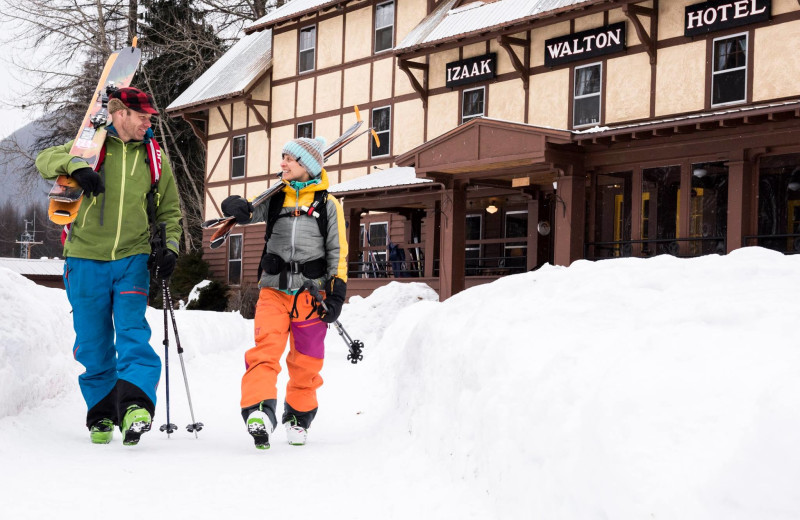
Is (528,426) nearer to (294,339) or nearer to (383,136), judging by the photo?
(294,339)

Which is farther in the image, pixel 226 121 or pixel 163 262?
pixel 226 121

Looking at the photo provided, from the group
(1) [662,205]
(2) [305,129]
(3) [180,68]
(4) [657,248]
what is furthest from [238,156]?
(4) [657,248]

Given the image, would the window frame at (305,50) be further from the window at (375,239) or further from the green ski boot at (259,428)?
the green ski boot at (259,428)

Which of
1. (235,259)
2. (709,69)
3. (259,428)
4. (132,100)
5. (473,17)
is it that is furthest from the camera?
(235,259)

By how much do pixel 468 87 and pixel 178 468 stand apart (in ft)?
57.2

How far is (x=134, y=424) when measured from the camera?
495cm

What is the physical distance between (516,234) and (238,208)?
1687 centimetres

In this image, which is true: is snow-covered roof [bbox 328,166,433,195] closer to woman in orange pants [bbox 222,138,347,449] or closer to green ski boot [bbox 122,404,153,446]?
woman in orange pants [bbox 222,138,347,449]

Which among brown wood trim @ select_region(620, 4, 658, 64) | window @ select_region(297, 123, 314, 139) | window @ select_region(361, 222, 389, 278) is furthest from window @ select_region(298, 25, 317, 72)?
brown wood trim @ select_region(620, 4, 658, 64)

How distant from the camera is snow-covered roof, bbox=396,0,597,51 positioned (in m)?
17.8

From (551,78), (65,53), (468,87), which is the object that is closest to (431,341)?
(551,78)

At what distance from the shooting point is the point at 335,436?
19.8 ft

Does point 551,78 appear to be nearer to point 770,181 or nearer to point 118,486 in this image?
point 770,181

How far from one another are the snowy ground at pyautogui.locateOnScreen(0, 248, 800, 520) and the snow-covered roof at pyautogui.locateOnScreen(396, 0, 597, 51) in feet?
43.5
